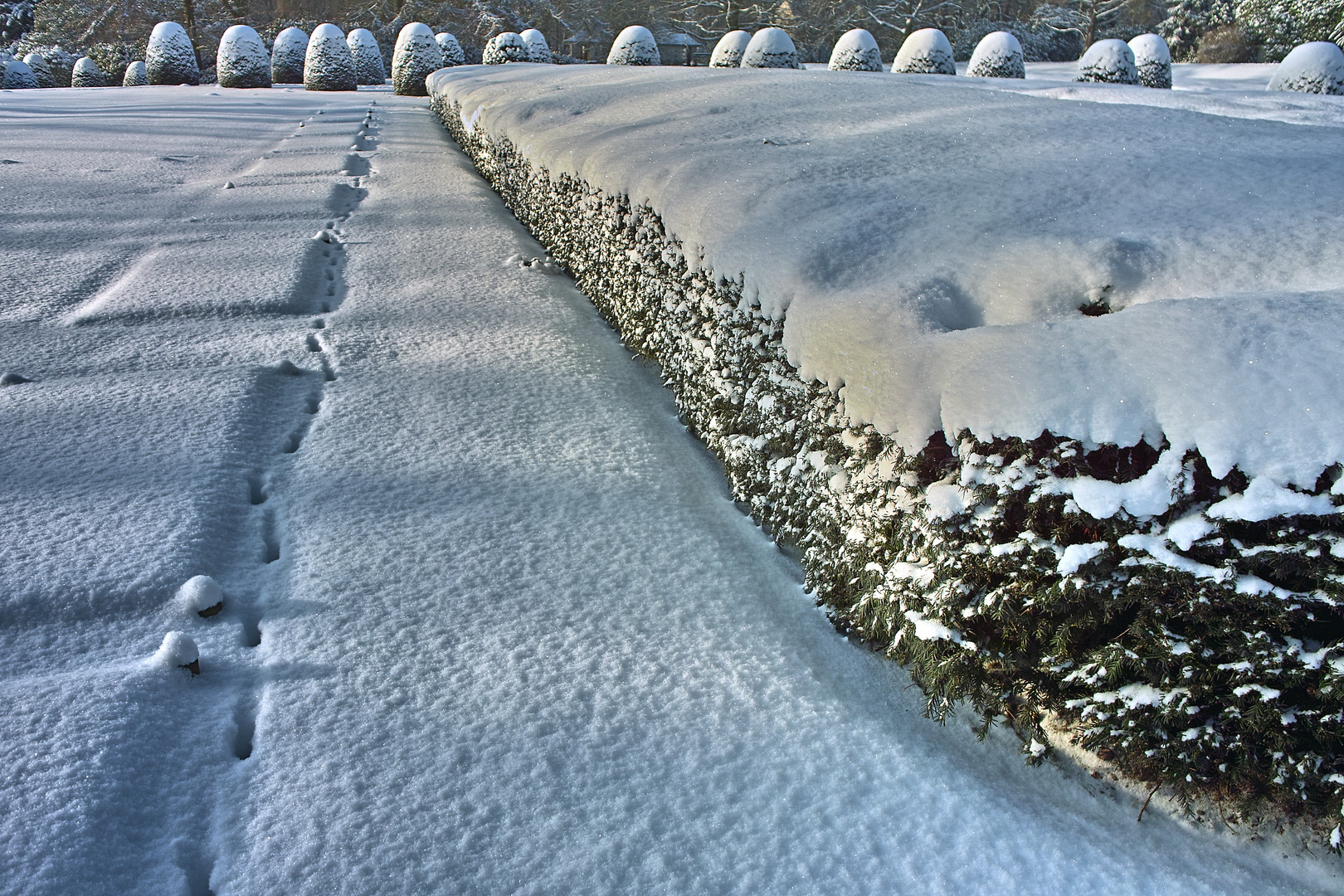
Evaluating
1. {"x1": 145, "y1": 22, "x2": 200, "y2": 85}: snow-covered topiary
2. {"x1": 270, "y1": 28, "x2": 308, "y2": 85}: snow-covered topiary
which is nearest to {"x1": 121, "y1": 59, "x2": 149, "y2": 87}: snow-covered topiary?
{"x1": 145, "y1": 22, "x2": 200, "y2": 85}: snow-covered topiary

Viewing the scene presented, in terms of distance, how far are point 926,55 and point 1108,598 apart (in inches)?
683

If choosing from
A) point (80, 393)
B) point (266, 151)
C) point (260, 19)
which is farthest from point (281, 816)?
point (260, 19)

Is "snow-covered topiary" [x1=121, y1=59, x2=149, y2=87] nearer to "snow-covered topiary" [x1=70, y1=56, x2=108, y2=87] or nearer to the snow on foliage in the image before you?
"snow-covered topiary" [x1=70, y1=56, x2=108, y2=87]

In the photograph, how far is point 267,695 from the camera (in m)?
1.77

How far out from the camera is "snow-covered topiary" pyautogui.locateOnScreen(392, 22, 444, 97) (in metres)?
19.0

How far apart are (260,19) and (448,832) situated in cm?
3993

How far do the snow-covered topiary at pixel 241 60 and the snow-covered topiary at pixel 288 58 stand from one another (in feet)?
5.85

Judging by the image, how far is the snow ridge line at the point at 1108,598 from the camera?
1249mm

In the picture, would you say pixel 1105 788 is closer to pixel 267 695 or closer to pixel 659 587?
pixel 659 587

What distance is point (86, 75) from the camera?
2280 centimetres

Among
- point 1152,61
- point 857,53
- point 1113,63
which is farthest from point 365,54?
point 1152,61

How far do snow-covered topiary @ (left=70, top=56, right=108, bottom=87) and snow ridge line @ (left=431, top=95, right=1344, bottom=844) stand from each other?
28.9 meters

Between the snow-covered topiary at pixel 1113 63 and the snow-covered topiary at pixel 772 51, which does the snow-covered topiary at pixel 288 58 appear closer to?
the snow-covered topiary at pixel 772 51

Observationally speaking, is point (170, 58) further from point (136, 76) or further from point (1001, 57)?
point (1001, 57)
